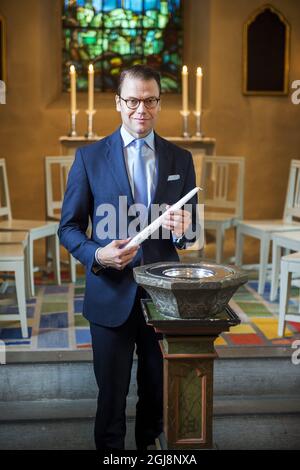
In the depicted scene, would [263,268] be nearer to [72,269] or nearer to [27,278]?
[72,269]

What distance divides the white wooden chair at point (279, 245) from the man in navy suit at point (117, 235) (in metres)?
2.17

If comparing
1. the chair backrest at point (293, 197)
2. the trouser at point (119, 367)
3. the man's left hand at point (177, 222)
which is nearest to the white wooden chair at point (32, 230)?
the chair backrest at point (293, 197)

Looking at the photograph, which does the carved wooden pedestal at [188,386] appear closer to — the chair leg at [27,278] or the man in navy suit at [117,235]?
the man in navy suit at [117,235]

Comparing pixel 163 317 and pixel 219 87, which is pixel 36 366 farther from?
pixel 219 87

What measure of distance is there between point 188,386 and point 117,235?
2.08 feet

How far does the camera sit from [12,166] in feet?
22.8

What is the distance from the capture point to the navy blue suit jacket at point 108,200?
2.60 m

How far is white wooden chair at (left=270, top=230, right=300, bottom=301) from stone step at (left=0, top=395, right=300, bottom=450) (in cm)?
138

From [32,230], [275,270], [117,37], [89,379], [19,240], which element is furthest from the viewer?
[117,37]

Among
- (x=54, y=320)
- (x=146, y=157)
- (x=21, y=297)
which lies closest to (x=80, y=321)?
(x=54, y=320)

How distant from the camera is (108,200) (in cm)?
260

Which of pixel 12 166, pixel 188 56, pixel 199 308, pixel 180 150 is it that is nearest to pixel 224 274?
pixel 199 308

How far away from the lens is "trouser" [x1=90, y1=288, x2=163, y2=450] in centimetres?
268

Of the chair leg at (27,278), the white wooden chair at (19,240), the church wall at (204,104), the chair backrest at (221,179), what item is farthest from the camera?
the church wall at (204,104)
